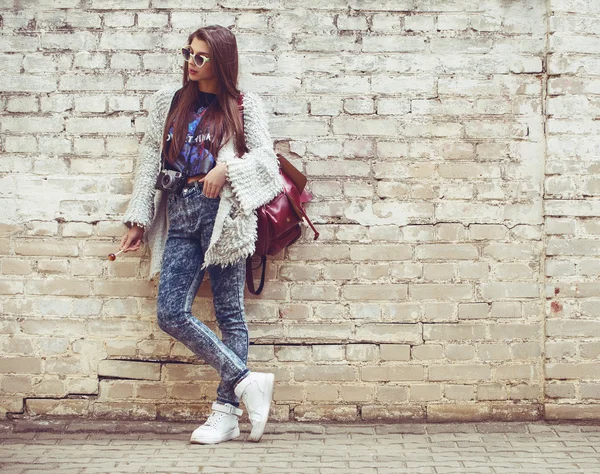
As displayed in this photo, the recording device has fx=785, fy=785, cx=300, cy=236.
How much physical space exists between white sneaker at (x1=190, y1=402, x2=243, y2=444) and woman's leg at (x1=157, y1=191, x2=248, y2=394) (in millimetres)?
144

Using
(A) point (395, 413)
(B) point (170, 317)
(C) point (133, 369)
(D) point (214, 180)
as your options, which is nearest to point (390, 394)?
(A) point (395, 413)

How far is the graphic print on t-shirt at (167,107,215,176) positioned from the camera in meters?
3.64

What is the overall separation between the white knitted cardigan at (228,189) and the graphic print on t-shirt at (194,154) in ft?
0.20

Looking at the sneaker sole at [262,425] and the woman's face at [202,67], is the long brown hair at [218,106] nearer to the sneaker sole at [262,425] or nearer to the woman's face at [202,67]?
the woman's face at [202,67]

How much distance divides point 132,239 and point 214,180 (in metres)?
0.55

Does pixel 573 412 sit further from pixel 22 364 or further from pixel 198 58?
pixel 22 364

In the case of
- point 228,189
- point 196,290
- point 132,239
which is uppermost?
point 228,189

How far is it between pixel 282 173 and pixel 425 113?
2.67 ft

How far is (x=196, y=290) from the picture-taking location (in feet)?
12.4

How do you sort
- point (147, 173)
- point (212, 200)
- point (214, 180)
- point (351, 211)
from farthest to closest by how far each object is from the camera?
1. point (351, 211)
2. point (147, 173)
3. point (212, 200)
4. point (214, 180)

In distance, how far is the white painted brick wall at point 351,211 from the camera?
399 cm

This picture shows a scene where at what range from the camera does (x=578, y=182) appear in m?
3.98

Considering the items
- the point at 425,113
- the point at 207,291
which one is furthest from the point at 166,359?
the point at 425,113

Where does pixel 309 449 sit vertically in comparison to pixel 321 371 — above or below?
below
